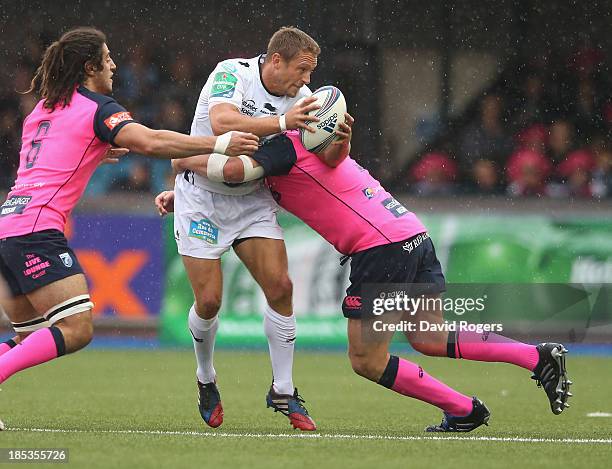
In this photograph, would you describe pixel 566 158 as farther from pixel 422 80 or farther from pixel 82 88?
pixel 82 88

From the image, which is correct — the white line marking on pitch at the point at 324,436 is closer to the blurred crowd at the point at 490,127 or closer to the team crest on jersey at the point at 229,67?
the team crest on jersey at the point at 229,67

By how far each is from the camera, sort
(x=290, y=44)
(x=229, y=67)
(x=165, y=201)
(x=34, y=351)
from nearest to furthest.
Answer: (x=34, y=351)
(x=290, y=44)
(x=229, y=67)
(x=165, y=201)

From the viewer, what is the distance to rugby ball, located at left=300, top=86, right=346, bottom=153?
7129 mm

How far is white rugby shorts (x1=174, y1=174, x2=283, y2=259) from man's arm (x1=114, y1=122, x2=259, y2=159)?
0.82 metres

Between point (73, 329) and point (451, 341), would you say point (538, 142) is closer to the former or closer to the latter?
point (451, 341)

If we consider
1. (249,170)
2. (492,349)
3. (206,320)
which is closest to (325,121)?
(249,170)

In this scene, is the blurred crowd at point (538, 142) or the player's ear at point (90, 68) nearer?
the player's ear at point (90, 68)

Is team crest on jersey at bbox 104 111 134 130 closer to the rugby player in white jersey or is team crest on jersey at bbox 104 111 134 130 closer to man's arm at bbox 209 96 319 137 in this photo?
man's arm at bbox 209 96 319 137

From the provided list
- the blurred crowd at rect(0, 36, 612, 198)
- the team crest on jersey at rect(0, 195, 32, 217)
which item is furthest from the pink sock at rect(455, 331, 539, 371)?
the blurred crowd at rect(0, 36, 612, 198)

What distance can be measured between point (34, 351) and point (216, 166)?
138 cm

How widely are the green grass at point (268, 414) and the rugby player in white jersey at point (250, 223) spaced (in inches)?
14.5

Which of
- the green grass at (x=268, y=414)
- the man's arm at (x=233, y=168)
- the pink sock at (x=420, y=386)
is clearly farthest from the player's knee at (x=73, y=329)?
the pink sock at (x=420, y=386)

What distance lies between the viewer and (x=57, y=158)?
693 centimetres

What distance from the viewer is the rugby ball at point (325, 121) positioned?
7.13 metres
